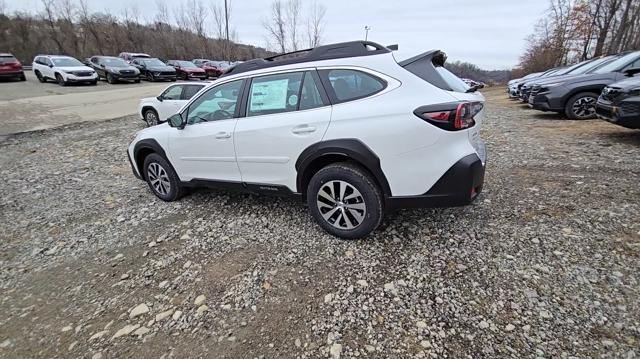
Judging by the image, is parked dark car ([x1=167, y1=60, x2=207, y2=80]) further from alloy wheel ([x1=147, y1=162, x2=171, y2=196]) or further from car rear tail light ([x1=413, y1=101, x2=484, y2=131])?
car rear tail light ([x1=413, y1=101, x2=484, y2=131])

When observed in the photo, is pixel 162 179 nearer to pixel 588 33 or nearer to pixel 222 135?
pixel 222 135

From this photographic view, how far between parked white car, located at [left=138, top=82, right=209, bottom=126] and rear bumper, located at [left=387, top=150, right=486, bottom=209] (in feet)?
28.2

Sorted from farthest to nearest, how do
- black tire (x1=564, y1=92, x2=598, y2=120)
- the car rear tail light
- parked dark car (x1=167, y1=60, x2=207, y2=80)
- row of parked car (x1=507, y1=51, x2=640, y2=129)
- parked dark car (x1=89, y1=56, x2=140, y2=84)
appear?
parked dark car (x1=167, y1=60, x2=207, y2=80) < parked dark car (x1=89, y1=56, x2=140, y2=84) < black tire (x1=564, y1=92, x2=598, y2=120) < row of parked car (x1=507, y1=51, x2=640, y2=129) < the car rear tail light

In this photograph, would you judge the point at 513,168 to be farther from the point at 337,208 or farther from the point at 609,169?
the point at 337,208

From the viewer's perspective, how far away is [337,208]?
3.04 meters

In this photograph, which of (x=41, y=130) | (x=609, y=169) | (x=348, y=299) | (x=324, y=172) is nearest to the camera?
(x=348, y=299)

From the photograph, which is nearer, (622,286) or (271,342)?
(271,342)

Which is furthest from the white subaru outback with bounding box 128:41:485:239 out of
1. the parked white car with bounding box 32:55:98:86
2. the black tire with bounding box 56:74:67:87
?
the black tire with bounding box 56:74:67:87

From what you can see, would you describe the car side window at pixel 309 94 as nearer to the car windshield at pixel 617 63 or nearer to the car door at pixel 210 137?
the car door at pixel 210 137

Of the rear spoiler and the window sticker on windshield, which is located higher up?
the rear spoiler

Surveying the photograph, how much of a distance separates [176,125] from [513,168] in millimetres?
4717

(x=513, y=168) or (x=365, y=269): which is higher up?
(x=513, y=168)

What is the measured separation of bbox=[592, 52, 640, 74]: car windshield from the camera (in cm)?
712

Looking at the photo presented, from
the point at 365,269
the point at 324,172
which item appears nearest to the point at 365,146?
the point at 324,172
